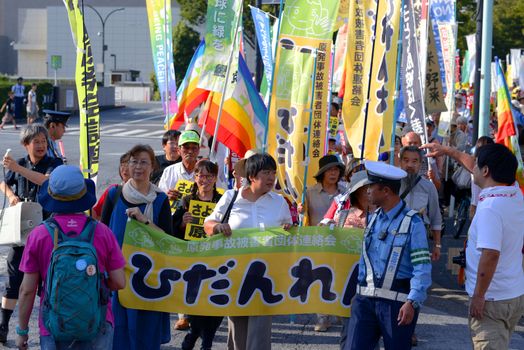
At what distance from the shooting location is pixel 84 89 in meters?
7.79

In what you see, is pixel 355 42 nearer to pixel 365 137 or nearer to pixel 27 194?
pixel 365 137

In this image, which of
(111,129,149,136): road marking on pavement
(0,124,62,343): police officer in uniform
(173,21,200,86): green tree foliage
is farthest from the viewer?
(173,21,200,86): green tree foliage

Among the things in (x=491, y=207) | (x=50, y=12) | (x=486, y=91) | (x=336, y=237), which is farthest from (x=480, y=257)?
(x=50, y=12)

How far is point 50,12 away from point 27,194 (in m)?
78.2

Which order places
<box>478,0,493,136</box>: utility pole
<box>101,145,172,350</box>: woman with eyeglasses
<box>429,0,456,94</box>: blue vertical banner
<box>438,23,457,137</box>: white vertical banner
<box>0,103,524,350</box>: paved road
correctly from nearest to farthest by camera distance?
<box>101,145,172,350</box>: woman with eyeglasses, <box>0,103,524,350</box>: paved road, <box>478,0,493,136</box>: utility pole, <box>438,23,457,137</box>: white vertical banner, <box>429,0,456,94</box>: blue vertical banner

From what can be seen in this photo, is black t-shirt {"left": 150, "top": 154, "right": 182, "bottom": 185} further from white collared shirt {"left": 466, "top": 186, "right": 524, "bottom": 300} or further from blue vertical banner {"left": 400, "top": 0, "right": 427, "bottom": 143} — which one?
white collared shirt {"left": 466, "top": 186, "right": 524, "bottom": 300}

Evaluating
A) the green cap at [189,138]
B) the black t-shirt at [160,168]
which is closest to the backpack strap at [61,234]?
the black t-shirt at [160,168]

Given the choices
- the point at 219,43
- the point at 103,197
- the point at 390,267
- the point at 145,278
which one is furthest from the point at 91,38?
the point at 390,267

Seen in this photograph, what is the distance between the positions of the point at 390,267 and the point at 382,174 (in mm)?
538

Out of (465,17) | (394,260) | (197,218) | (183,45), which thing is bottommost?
(197,218)

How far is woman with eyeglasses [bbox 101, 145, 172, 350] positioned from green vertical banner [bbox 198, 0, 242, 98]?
3.81 m

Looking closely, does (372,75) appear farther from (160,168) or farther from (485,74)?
(485,74)

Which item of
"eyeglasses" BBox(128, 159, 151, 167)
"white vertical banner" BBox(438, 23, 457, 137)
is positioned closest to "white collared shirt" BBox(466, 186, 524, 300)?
"eyeglasses" BBox(128, 159, 151, 167)

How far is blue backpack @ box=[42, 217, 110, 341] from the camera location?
A: 14.4 ft
